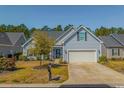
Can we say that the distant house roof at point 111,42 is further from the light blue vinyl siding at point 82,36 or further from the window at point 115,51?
the light blue vinyl siding at point 82,36

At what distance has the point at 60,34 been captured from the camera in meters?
49.9

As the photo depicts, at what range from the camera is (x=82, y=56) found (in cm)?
4094

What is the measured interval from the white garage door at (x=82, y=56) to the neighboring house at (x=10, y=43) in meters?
10.6

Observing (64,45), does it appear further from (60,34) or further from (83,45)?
(60,34)

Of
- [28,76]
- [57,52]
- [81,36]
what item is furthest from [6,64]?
[57,52]

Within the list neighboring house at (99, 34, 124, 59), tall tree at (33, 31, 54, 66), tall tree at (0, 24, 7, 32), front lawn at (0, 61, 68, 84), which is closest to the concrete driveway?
front lawn at (0, 61, 68, 84)

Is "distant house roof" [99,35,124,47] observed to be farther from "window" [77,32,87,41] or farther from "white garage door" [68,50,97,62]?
"window" [77,32,87,41]

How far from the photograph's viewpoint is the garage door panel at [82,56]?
40.5 meters

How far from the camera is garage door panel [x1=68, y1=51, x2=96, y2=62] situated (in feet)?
133

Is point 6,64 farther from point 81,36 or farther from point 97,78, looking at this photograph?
point 81,36
